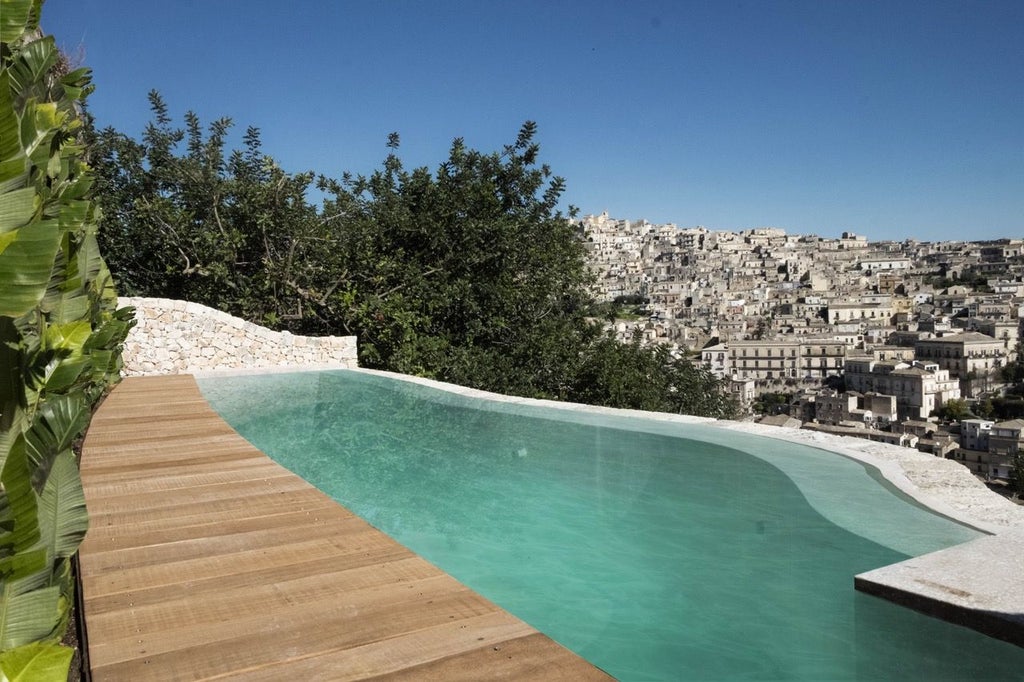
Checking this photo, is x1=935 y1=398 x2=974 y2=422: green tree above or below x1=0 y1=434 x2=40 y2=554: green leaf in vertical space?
below

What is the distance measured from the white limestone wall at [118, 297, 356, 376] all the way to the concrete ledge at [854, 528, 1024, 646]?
→ 9.34 metres

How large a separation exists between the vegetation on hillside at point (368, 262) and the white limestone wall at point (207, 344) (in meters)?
0.75

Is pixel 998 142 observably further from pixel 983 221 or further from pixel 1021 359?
pixel 1021 359

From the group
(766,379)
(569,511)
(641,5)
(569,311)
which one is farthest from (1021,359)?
(569,511)

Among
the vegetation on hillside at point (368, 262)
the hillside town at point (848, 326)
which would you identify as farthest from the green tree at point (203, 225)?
the hillside town at point (848, 326)

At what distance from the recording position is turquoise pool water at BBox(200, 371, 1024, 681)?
8.32 feet

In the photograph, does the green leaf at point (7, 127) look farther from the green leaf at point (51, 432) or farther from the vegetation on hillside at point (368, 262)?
the vegetation on hillside at point (368, 262)

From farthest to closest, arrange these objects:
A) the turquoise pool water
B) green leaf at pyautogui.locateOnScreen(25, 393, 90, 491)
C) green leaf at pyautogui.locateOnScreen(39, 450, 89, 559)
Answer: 1. the turquoise pool water
2. green leaf at pyautogui.locateOnScreen(39, 450, 89, 559)
3. green leaf at pyautogui.locateOnScreen(25, 393, 90, 491)

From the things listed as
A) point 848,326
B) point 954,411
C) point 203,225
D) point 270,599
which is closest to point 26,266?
point 270,599

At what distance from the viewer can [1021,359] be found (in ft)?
143

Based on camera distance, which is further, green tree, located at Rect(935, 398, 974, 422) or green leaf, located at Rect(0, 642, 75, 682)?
green tree, located at Rect(935, 398, 974, 422)

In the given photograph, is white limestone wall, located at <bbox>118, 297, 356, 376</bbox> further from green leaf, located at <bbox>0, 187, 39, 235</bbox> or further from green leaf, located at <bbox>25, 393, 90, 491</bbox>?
green leaf, located at <bbox>0, 187, 39, 235</bbox>

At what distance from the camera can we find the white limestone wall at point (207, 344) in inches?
418

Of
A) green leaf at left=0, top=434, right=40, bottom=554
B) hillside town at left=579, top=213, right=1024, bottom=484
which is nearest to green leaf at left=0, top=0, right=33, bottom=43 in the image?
green leaf at left=0, top=434, right=40, bottom=554
